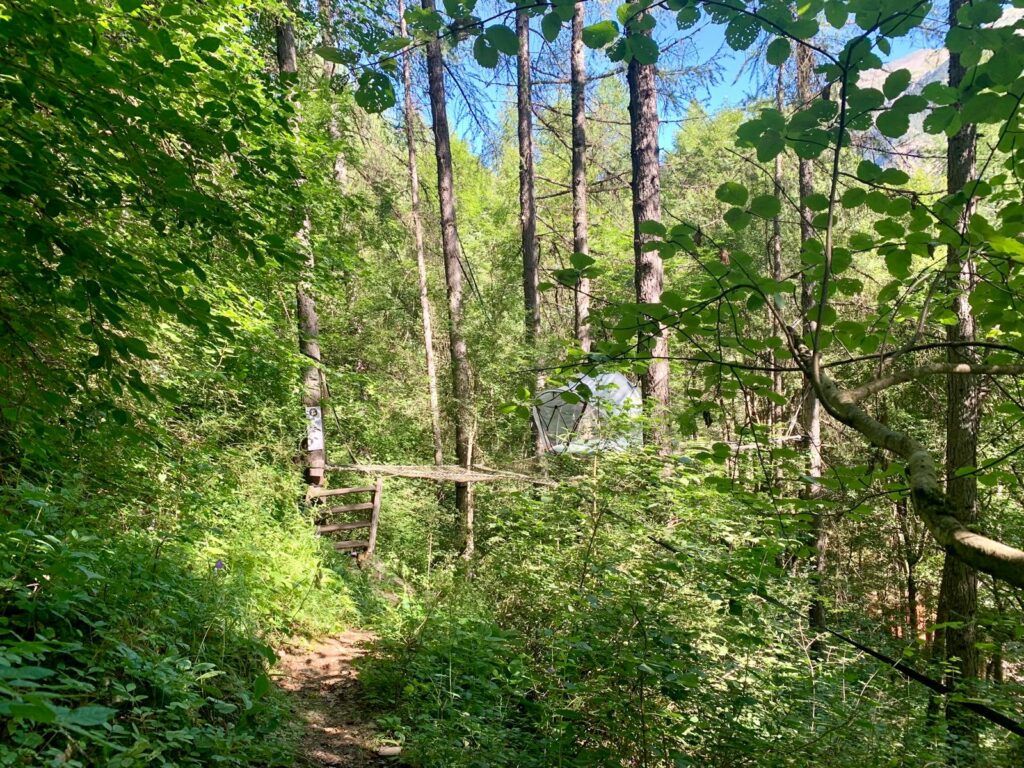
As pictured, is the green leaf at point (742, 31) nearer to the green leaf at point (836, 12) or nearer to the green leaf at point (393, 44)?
the green leaf at point (836, 12)

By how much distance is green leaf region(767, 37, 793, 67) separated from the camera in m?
1.61

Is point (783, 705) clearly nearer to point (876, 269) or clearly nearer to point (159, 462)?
point (159, 462)

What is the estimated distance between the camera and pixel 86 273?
2.05 meters

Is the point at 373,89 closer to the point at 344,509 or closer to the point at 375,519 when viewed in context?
the point at 344,509

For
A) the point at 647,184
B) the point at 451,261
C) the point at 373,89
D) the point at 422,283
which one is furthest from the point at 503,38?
the point at 422,283

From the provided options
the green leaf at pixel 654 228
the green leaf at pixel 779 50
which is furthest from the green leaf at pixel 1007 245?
the green leaf at pixel 654 228

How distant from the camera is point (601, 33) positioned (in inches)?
59.6

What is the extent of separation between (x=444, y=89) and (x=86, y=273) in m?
10.7

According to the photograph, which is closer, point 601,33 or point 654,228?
point 601,33

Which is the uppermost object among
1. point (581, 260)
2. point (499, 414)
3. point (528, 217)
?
point (528, 217)

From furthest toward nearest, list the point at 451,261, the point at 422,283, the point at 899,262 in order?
the point at 422,283 < the point at 451,261 < the point at 899,262

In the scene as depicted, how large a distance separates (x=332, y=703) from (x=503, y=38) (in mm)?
4604

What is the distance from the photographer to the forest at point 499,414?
1.60 metres

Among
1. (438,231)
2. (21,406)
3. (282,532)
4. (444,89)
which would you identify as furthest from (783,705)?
(438,231)
